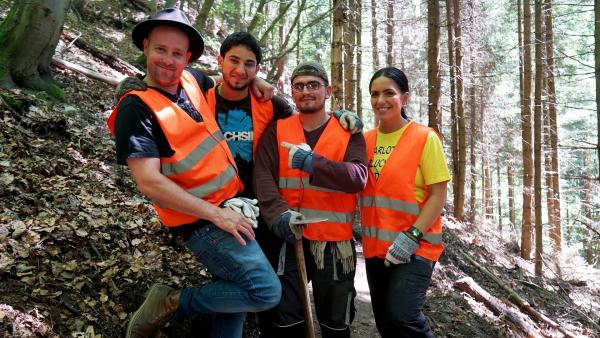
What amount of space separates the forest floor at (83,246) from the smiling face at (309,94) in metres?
2.11

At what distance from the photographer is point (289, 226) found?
10.1ft

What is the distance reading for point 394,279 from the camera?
3.31 metres

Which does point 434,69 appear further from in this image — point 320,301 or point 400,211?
point 320,301

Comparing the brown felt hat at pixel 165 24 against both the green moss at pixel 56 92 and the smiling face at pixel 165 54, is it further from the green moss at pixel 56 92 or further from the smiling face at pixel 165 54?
the green moss at pixel 56 92

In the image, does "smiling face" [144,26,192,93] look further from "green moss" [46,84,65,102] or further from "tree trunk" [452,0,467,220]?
"tree trunk" [452,0,467,220]

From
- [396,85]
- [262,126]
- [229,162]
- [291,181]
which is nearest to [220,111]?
[262,126]

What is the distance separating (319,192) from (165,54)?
5.02 ft

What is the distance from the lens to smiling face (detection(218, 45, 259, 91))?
332 centimetres

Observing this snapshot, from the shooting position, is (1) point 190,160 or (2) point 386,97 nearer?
(1) point 190,160

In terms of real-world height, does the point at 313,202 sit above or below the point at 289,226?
above

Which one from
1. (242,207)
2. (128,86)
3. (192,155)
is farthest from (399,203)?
(128,86)

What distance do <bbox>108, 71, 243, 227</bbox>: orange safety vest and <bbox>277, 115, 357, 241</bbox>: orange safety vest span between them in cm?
49

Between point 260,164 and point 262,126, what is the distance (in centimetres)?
36

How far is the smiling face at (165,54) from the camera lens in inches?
111
